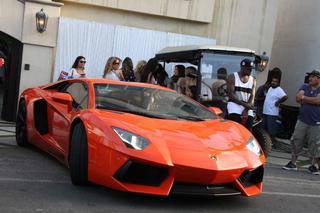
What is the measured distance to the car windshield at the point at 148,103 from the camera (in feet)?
17.6

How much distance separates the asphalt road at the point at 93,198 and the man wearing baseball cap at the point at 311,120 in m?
1.49

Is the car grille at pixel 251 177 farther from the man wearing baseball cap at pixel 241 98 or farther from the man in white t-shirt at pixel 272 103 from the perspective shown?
the man in white t-shirt at pixel 272 103

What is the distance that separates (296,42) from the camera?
16.4 metres

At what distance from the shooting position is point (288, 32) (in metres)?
16.9

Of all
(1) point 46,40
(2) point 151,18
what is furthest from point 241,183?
(2) point 151,18

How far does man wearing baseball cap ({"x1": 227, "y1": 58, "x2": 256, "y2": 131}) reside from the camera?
7.54 meters

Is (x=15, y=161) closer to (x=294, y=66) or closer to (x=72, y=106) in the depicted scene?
(x=72, y=106)

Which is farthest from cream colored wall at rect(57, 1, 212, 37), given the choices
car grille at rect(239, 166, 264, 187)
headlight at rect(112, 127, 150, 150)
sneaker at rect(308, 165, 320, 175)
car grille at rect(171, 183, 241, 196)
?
car grille at rect(171, 183, 241, 196)

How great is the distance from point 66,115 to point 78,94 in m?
0.35

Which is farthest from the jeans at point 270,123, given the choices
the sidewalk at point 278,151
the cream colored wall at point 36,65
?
the cream colored wall at point 36,65

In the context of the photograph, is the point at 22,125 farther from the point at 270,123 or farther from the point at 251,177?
the point at 270,123

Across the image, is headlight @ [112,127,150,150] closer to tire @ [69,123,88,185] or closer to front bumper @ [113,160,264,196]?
front bumper @ [113,160,264,196]

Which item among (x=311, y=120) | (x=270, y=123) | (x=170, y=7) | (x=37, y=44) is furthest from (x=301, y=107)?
(x=37, y=44)

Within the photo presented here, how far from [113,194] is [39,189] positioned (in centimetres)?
74
